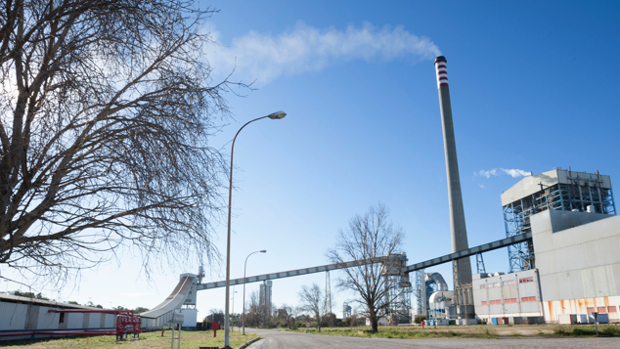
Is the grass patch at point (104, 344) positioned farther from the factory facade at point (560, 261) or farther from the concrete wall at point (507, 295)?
the concrete wall at point (507, 295)

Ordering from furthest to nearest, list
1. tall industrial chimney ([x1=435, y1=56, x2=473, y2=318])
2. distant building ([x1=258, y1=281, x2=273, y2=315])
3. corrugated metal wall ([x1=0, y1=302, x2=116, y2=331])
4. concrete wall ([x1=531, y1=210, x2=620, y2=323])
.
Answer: distant building ([x1=258, y1=281, x2=273, y2=315]) → tall industrial chimney ([x1=435, y1=56, x2=473, y2=318]) → concrete wall ([x1=531, y1=210, x2=620, y2=323]) → corrugated metal wall ([x1=0, y1=302, x2=116, y2=331])

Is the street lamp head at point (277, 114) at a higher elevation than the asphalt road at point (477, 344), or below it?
higher

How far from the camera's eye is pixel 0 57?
180 inches

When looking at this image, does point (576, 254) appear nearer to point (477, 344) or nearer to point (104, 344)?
point (477, 344)

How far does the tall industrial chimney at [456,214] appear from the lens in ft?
216

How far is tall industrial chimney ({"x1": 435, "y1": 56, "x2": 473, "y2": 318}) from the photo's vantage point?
65.9 meters

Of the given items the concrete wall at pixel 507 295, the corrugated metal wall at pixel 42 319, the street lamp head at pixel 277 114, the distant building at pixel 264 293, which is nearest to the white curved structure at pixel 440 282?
the concrete wall at pixel 507 295

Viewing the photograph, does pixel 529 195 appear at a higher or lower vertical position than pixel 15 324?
higher

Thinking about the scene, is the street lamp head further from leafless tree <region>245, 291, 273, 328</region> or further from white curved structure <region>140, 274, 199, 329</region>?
leafless tree <region>245, 291, 273, 328</region>

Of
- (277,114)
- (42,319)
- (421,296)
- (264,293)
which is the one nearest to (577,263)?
(277,114)

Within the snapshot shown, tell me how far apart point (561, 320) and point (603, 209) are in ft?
98.7

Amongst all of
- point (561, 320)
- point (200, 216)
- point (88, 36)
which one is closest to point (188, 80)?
point (88, 36)

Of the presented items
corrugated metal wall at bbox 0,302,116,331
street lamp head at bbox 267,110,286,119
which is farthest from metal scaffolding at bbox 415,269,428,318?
street lamp head at bbox 267,110,286,119

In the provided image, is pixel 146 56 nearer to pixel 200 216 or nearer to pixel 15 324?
pixel 200 216
